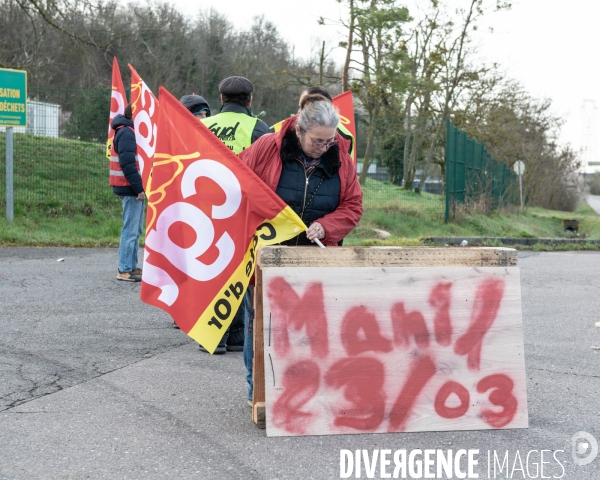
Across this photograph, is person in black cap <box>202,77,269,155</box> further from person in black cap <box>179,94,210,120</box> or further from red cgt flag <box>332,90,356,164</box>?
red cgt flag <box>332,90,356,164</box>

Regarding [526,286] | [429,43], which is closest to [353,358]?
[526,286]

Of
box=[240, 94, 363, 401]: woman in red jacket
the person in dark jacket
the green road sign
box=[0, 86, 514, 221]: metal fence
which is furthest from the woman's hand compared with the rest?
box=[0, 86, 514, 221]: metal fence

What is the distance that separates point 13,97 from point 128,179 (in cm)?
803

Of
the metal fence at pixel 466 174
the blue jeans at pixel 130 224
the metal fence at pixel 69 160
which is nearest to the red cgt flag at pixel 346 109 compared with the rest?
the blue jeans at pixel 130 224

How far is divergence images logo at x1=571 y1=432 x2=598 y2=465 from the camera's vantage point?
13.3 feet

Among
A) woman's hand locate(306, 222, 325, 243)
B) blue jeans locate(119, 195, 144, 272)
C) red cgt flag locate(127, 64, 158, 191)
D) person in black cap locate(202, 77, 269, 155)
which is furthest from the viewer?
blue jeans locate(119, 195, 144, 272)

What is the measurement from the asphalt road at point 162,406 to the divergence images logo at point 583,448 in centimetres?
4

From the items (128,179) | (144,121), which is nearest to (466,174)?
(128,179)

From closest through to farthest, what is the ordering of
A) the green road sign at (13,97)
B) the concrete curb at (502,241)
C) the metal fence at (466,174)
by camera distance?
the green road sign at (13,97), the concrete curb at (502,241), the metal fence at (466,174)

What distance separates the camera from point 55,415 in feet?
15.1

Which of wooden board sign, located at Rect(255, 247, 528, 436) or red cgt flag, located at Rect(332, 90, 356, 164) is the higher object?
red cgt flag, located at Rect(332, 90, 356, 164)

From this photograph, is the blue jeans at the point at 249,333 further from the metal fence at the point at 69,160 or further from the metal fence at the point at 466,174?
the metal fence at the point at 466,174

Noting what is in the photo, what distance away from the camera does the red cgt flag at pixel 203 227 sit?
4.69 metres

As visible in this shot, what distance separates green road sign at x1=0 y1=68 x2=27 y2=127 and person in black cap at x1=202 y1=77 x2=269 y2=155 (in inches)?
422
